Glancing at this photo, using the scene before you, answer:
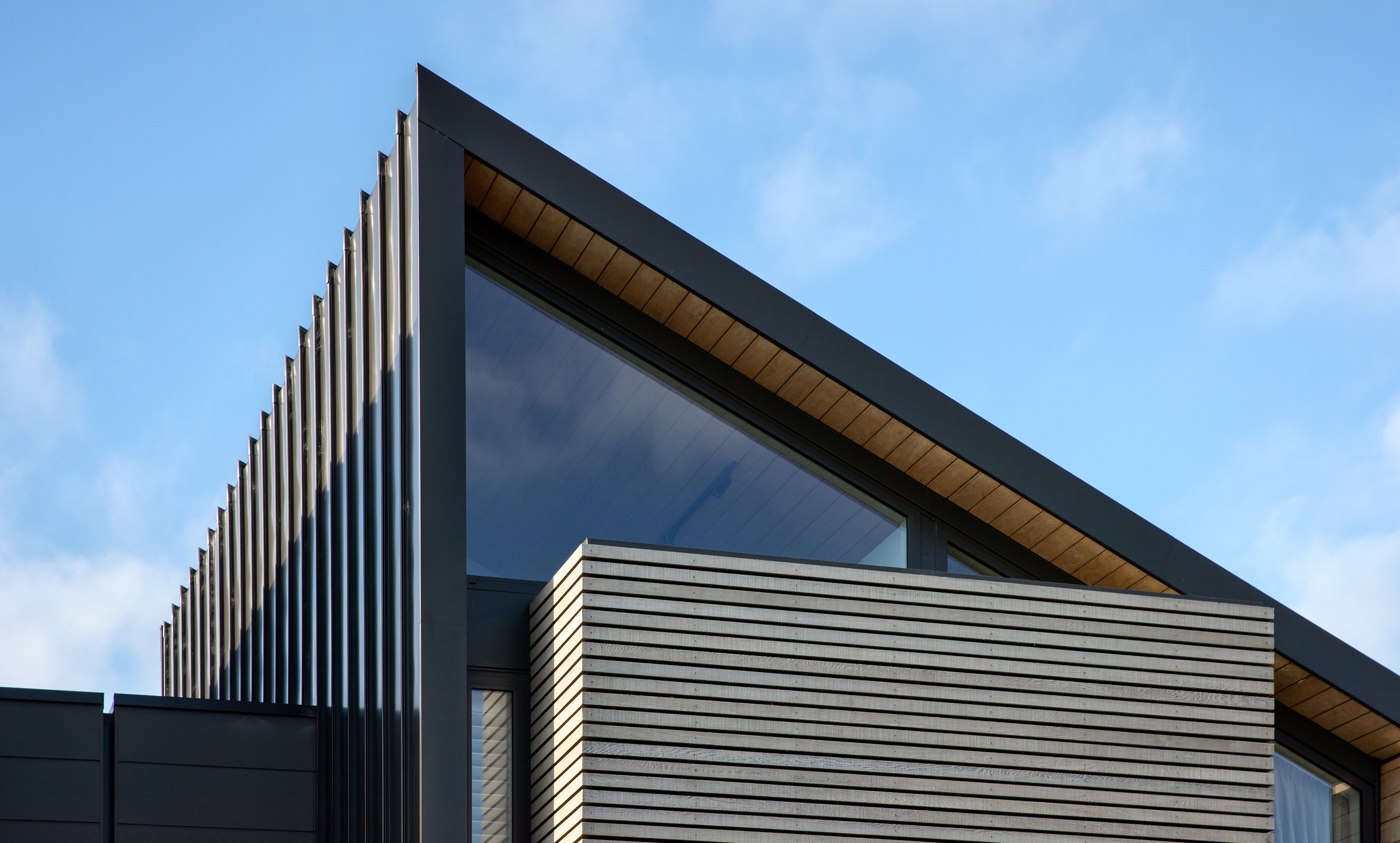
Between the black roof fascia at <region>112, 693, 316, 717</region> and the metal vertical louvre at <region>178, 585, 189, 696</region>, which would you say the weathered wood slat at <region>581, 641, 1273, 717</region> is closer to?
the black roof fascia at <region>112, 693, 316, 717</region>

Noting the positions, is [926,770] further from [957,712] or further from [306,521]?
[306,521]

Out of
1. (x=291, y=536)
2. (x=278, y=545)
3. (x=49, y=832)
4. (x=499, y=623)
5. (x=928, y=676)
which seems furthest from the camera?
(x=278, y=545)

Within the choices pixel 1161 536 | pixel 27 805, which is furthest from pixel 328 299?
pixel 1161 536

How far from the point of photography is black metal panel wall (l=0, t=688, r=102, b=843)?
37.2ft

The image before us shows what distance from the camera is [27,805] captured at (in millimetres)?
11383

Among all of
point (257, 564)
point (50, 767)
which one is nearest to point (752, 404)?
point (257, 564)

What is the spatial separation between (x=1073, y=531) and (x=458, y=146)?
525 cm

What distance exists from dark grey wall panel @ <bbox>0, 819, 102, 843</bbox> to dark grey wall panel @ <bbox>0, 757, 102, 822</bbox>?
33 millimetres

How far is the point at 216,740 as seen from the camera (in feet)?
39.2

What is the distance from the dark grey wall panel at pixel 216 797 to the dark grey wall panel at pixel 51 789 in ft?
0.56

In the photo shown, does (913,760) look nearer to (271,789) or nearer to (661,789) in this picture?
(661,789)

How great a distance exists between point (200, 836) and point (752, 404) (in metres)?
4.96

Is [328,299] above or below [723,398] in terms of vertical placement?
above

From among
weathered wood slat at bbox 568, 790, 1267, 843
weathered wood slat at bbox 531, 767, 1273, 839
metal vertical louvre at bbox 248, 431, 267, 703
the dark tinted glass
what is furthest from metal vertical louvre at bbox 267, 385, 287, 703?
the dark tinted glass
